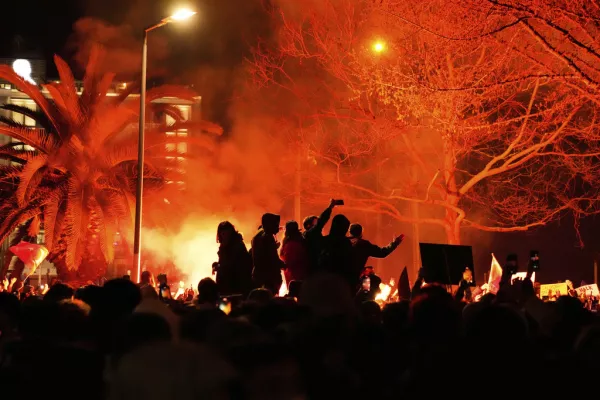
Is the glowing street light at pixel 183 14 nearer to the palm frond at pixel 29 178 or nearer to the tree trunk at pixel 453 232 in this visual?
the palm frond at pixel 29 178

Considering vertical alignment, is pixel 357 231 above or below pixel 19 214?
below

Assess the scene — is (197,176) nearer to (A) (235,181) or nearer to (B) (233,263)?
(A) (235,181)

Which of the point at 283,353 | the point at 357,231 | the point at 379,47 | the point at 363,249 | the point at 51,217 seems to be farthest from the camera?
the point at 51,217

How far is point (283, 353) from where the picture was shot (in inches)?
134

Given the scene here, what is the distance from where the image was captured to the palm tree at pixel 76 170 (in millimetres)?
19391

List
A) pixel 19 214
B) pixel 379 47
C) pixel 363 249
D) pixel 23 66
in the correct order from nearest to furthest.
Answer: pixel 363 249 → pixel 379 47 → pixel 19 214 → pixel 23 66

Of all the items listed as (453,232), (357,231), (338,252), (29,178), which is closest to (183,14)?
(29,178)

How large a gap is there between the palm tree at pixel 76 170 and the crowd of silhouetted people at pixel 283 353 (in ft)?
46.4

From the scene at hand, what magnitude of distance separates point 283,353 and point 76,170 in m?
17.1

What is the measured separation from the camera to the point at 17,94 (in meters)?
50.1

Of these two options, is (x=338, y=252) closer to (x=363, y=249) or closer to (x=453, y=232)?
(x=363, y=249)

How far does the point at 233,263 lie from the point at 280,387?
5439mm

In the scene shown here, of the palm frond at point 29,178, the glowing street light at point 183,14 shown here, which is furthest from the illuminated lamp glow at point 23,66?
the glowing street light at point 183,14

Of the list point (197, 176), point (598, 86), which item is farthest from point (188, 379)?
point (197, 176)
